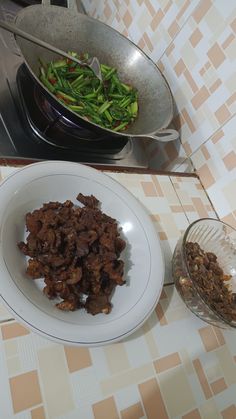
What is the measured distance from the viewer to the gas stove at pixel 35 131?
66 cm

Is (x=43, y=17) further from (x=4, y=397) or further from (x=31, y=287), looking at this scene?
(x=4, y=397)

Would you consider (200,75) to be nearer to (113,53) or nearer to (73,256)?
(113,53)

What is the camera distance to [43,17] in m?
0.72

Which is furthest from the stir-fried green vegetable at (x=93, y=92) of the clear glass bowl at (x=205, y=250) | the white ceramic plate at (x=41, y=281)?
the clear glass bowl at (x=205, y=250)

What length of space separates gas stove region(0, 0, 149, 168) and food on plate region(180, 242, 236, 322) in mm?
315

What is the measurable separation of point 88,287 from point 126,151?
444 mm

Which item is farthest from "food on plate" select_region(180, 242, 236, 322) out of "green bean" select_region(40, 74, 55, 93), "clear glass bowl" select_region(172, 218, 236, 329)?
"green bean" select_region(40, 74, 55, 93)

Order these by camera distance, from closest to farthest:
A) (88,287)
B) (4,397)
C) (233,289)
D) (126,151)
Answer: (4,397) < (88,287) < (233,289) < (126,151)

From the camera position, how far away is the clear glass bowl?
56 cm

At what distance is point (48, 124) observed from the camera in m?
0.67

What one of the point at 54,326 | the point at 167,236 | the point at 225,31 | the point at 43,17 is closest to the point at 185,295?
the point at 167,236

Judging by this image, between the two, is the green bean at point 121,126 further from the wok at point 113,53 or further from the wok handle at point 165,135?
the wok handle at point 165,135

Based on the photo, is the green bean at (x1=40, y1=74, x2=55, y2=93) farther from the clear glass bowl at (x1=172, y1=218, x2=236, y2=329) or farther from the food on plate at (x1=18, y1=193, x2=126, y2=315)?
the clear glass bowl at (x1=172, y1=218, x2=236, y2=329)

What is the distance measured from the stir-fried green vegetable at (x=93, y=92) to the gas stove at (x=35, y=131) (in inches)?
2.2
